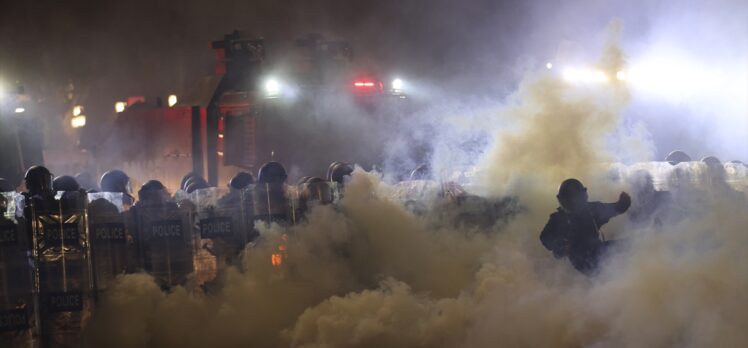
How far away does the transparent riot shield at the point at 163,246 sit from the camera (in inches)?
453

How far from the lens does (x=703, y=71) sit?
21203 mm

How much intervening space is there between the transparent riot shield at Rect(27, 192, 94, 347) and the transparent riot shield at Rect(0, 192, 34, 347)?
0.14m

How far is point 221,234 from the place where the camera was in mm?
11539

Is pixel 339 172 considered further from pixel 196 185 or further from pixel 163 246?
pixel 163 246

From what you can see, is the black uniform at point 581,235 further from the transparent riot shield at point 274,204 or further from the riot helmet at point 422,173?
the riot helmet at point 422,173

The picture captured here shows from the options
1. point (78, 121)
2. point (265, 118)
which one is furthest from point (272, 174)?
point (78, 121)

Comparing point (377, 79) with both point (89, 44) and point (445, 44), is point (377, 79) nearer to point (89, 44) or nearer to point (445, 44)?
point (445, 44)

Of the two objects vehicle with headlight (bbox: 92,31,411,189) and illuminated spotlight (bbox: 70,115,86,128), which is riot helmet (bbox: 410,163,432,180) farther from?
illuminated spotlight (bbox: 70,115,86,128)

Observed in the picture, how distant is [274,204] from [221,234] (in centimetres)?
81

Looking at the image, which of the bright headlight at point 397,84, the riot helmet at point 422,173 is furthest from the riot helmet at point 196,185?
the bright headlight at point 397,84

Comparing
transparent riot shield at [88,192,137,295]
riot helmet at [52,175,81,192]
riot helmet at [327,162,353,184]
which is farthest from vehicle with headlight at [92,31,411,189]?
transparent riot shield at [88,192,137,295]

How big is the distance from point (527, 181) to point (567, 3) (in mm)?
12154

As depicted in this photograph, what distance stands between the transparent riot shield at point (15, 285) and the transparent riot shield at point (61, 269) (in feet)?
0.45

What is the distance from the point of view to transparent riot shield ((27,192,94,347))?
10664 mm
